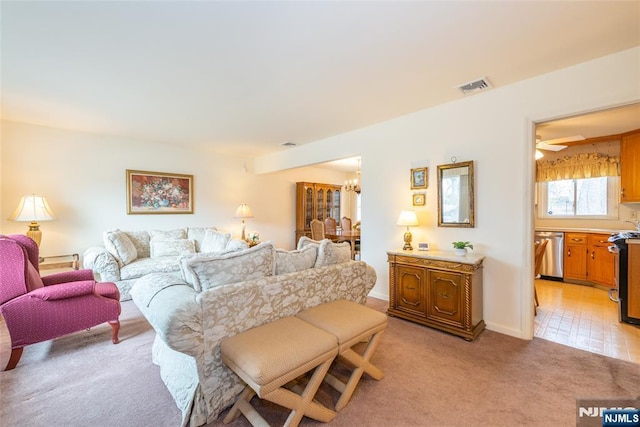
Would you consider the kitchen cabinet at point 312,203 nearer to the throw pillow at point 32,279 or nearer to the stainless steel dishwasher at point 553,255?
the stainless steel dishwasher at point 553,255

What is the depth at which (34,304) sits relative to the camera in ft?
7.08

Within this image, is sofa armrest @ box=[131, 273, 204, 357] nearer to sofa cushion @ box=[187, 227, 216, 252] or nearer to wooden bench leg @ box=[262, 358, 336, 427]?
wooden bench leg @ box=[262, 358, 336, 427]

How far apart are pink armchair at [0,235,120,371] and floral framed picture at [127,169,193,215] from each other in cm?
228

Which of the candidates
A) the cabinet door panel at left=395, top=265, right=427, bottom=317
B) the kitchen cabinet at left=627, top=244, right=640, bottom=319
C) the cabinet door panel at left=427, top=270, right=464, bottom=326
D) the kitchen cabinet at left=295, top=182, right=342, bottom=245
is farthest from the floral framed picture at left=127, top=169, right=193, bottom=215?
the kitchen cabinet at left=627, top=244, right=640, bottom=319

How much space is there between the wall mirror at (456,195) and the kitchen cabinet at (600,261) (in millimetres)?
3084

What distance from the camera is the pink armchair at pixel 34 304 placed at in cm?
213

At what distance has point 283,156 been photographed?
5.57 meters

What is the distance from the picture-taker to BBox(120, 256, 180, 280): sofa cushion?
381 cm

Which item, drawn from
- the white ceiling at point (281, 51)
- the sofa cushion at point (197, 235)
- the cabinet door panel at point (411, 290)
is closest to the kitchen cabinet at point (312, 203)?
the sofa cushion at point (197, 235)

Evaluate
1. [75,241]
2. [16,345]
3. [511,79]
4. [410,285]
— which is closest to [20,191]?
[75,241]

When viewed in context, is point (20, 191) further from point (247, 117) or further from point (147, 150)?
point (247, 117)

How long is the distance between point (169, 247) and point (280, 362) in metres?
3.77

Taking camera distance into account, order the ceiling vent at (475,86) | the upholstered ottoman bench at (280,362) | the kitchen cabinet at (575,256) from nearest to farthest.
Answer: the upholstered ottoman bench at (280,362), the ceiling vent at (475,86), the kitchen cabinet at (575,256)
